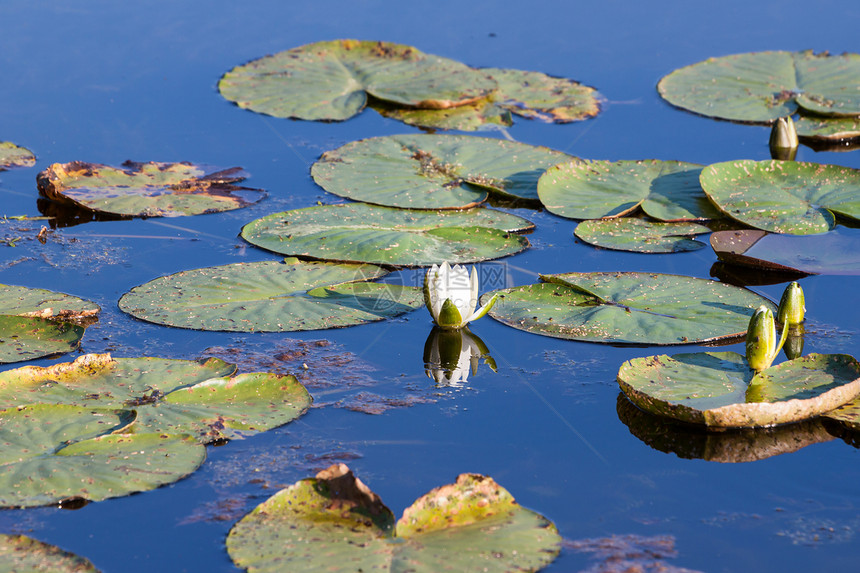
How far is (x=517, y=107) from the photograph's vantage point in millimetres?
6707

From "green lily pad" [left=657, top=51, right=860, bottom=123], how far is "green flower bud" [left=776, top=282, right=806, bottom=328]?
2.91m

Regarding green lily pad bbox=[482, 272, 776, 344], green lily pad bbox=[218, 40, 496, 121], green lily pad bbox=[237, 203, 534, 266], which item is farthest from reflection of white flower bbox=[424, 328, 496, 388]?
green lily pad bbox=[218, 40, 496, 121]

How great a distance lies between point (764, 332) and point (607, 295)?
82 cm

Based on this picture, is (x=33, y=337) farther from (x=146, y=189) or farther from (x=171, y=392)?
(x=146, y=189)

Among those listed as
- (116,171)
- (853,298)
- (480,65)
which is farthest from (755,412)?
(480,65)

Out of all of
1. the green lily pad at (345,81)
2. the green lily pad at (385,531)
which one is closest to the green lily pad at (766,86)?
the green lily pad at (345,81)

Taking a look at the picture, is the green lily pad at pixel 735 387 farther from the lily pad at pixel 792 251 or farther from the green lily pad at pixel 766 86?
the green lily pad at pixel 766 86

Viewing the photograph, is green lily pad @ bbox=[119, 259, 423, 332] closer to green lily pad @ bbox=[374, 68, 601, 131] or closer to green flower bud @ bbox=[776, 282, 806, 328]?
green flower bud @ bbox=[776, 282, 806, 328]

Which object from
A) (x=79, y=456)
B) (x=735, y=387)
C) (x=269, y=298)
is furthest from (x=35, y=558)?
(x=735, y=387)

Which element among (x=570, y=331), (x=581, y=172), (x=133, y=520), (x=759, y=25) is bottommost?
(x=133, y=520)

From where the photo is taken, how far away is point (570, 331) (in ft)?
12.7

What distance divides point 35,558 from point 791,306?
3.10 metres

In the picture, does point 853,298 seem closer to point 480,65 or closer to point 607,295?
point 607,295

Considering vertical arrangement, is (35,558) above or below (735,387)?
below
